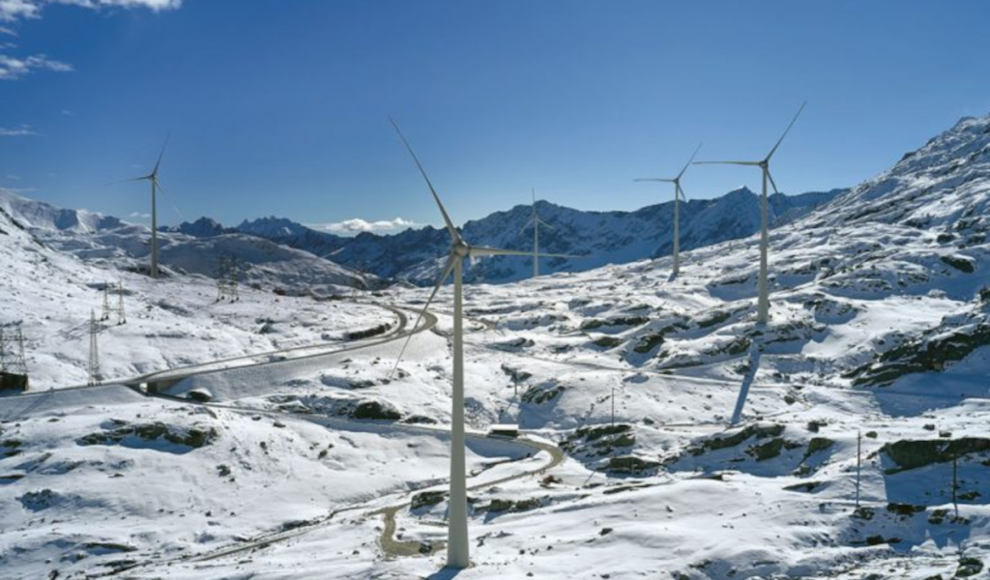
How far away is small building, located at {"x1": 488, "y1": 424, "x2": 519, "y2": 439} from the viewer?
3329 inches

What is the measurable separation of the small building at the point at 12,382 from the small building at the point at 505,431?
6161cm

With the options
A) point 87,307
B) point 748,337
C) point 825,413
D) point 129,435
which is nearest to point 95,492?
point 129,435

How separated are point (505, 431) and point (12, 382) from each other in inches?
2554

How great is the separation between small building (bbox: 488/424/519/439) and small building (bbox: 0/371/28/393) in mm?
61614

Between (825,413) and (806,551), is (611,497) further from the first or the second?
(825,413)

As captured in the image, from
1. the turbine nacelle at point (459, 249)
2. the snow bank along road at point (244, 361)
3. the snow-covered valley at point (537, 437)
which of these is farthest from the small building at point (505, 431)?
the turbine nacelle at point (459, 249)

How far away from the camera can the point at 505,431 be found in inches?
3339

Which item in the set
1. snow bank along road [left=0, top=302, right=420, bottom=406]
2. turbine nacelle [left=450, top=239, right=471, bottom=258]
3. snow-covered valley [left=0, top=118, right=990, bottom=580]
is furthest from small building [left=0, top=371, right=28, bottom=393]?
turbine nacelle [left=450, top=239, right=471, bottom=258]

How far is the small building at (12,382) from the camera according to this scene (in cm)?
7706

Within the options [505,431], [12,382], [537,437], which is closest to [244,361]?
[12,382]

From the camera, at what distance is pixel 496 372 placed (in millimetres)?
110562

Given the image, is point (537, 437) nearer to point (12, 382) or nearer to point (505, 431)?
point (505, 431)

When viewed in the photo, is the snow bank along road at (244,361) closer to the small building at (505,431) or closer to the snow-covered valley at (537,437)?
the snow-covered valley at (537,437)

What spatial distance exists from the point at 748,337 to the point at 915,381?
2836cm
